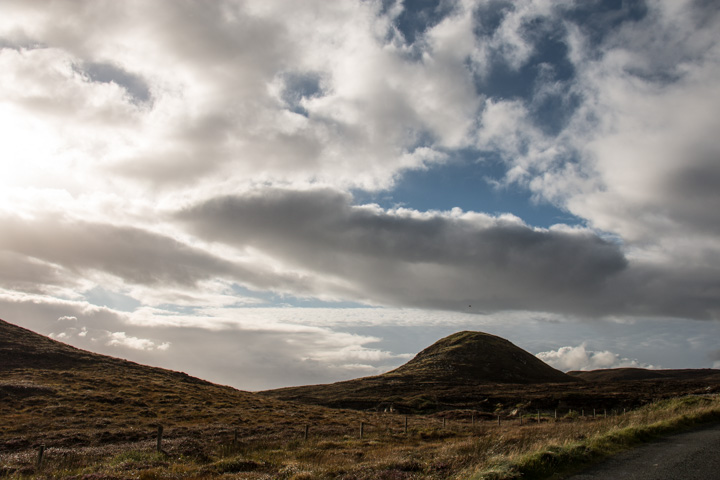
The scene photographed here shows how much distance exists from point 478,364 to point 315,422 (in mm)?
113102

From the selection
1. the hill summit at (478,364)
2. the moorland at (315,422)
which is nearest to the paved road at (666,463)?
the moorland at (315,422)

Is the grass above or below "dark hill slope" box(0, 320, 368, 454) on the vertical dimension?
above

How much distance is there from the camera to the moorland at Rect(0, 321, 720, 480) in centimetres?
1762

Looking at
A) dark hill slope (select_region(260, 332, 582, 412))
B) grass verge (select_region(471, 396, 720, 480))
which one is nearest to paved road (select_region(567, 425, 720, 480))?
grass verge (select_region(471, 396, 720, 480))

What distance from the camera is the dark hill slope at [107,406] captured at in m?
40.9

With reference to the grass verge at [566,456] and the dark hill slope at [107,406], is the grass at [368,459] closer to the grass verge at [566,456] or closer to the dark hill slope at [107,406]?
the grass verge at [566,456]

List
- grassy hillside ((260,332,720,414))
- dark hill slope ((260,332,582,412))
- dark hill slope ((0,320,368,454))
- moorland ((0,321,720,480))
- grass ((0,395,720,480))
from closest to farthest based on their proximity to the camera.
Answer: grass ((0,395,720,480)) < moorland ((0,321,720,480)) < dark hill slope ((0,320,368,454)) < grassy hillside ((260,332,720,414)) < dark hill slope ((260,332,582,412))

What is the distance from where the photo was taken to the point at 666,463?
1391cm

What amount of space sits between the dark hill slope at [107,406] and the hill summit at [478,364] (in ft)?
251

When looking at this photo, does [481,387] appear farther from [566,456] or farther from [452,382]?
[566,456]

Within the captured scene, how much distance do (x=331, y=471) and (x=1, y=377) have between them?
83.5 meters

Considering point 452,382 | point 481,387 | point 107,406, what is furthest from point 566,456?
point 452,382

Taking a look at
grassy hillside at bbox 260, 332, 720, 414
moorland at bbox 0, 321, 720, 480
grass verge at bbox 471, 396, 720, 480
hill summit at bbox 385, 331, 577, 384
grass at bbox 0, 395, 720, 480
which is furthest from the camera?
hill summit at bbox 385, 331, 577, 384

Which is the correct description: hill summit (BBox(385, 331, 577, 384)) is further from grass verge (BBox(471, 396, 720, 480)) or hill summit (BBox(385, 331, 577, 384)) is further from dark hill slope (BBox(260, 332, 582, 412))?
grass verge (BBox(471, 396, 720, 480))
